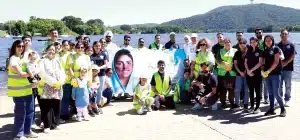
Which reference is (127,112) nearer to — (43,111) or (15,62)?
(43,111)

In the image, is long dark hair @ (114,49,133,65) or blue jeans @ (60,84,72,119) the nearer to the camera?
blue jeans @ (60,84,72,119)

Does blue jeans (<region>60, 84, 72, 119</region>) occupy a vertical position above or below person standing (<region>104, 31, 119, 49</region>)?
below

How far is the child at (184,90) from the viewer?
30.6ft

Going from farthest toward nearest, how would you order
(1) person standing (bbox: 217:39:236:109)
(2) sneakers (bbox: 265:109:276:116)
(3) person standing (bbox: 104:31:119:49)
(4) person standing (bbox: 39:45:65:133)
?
(3) person standing (bbox: 104:31:119:49) < (1) person standing (bbox: 217:39:236:109) < (2) sneakers (bbox: 265:109:276:116) < (4) person standing (bbox: 39:45:65:133)

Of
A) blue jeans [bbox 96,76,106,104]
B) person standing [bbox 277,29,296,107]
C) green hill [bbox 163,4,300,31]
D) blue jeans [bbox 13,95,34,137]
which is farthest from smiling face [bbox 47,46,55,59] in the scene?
green hill [bbox 163,4,300,31]

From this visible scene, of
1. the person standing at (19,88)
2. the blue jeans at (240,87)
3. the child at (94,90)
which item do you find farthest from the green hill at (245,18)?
the person standing at (19,88)

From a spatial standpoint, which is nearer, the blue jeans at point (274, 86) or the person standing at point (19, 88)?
the person standing at point (19, 88)

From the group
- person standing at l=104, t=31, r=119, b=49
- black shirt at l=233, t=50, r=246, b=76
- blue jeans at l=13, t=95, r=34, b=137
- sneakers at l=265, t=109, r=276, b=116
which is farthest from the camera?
person standing at l=104, t=31, r=119, b=49

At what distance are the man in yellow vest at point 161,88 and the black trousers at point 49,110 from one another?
2697mm

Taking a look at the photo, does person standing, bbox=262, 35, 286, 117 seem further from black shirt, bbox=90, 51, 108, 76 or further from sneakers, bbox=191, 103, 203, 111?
black shirt, bbox=90, 51, 108, 76

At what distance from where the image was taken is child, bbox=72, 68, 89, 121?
24.3ft

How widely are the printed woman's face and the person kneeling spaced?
213 cm

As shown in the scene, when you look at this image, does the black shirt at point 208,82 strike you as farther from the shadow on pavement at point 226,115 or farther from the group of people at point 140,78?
the shadow on pavement at point 226,115

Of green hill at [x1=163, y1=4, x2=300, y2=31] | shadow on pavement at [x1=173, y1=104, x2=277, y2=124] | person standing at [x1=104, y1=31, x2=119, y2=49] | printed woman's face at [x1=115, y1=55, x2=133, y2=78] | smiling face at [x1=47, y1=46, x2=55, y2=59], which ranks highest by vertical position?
green hill at [x1=163, y1=4, x2=300, y2=31]
